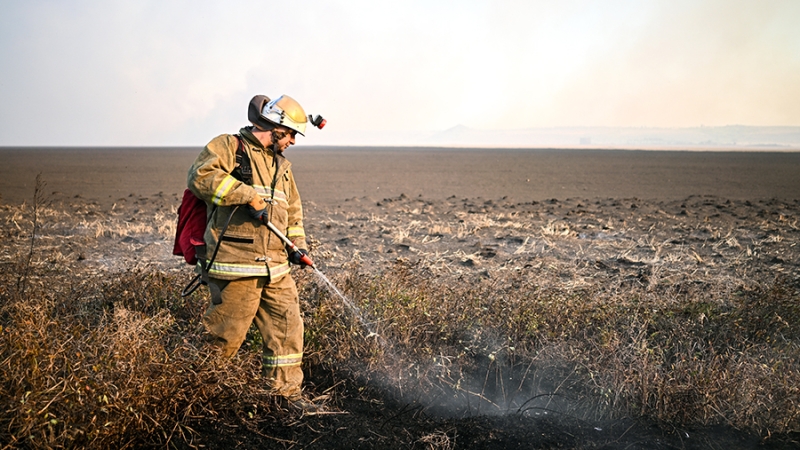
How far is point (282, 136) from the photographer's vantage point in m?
3.91

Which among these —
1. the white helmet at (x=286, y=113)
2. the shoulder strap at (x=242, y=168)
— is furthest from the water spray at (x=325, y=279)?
the white helmet at (x=286, y=113)

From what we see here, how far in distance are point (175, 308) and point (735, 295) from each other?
5728 mm

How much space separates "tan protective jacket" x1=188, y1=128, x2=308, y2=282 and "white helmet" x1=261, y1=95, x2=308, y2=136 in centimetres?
20

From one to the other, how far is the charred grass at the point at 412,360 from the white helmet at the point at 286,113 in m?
1.49

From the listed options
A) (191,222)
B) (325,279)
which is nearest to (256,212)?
(191,222)

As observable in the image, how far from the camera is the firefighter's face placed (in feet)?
12.7

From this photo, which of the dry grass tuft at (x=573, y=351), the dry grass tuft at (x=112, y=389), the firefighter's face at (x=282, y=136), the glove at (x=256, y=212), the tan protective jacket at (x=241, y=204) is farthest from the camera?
the dry grass tuft at (x=573, y=351)

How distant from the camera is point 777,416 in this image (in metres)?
3.93

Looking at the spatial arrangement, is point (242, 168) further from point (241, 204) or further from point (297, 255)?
point (297, 255)

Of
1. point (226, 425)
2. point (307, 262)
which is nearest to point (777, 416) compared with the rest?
point (307, 262)

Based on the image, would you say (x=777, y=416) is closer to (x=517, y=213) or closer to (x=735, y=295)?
(x=735, y=295)

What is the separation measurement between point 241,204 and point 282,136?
56 centimetres

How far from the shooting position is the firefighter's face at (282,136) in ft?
12.7

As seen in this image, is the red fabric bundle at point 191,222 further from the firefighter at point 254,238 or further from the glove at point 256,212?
the glove at point 256,212
